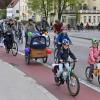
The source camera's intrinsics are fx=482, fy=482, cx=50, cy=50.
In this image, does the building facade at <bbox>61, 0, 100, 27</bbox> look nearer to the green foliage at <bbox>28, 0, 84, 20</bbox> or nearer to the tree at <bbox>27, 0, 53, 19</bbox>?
the green foliage at <bbox>28, 0, 84, 20</bbox>

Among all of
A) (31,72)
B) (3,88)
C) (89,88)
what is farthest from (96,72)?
(31,72)

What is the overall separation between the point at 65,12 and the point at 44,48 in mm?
90701

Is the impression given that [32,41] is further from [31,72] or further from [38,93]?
[38,93]

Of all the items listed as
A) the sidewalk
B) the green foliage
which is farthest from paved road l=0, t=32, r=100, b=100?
the green foliage

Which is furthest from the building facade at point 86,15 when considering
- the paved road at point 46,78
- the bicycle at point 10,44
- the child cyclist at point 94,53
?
the child cyclist at point 94,53

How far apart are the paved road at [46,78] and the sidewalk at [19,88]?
222 millimetres

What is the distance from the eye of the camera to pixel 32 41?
18266mm

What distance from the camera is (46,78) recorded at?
47.0ft

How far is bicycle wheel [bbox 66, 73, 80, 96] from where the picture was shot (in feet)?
35.8

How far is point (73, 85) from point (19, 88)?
182cm

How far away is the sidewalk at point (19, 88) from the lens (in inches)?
428

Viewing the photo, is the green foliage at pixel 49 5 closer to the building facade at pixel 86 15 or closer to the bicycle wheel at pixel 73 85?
the building facade at pixel 86 15

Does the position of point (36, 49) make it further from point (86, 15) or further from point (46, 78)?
point (86, 15)

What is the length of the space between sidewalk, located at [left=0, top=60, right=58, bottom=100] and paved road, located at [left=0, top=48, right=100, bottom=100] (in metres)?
0.22
